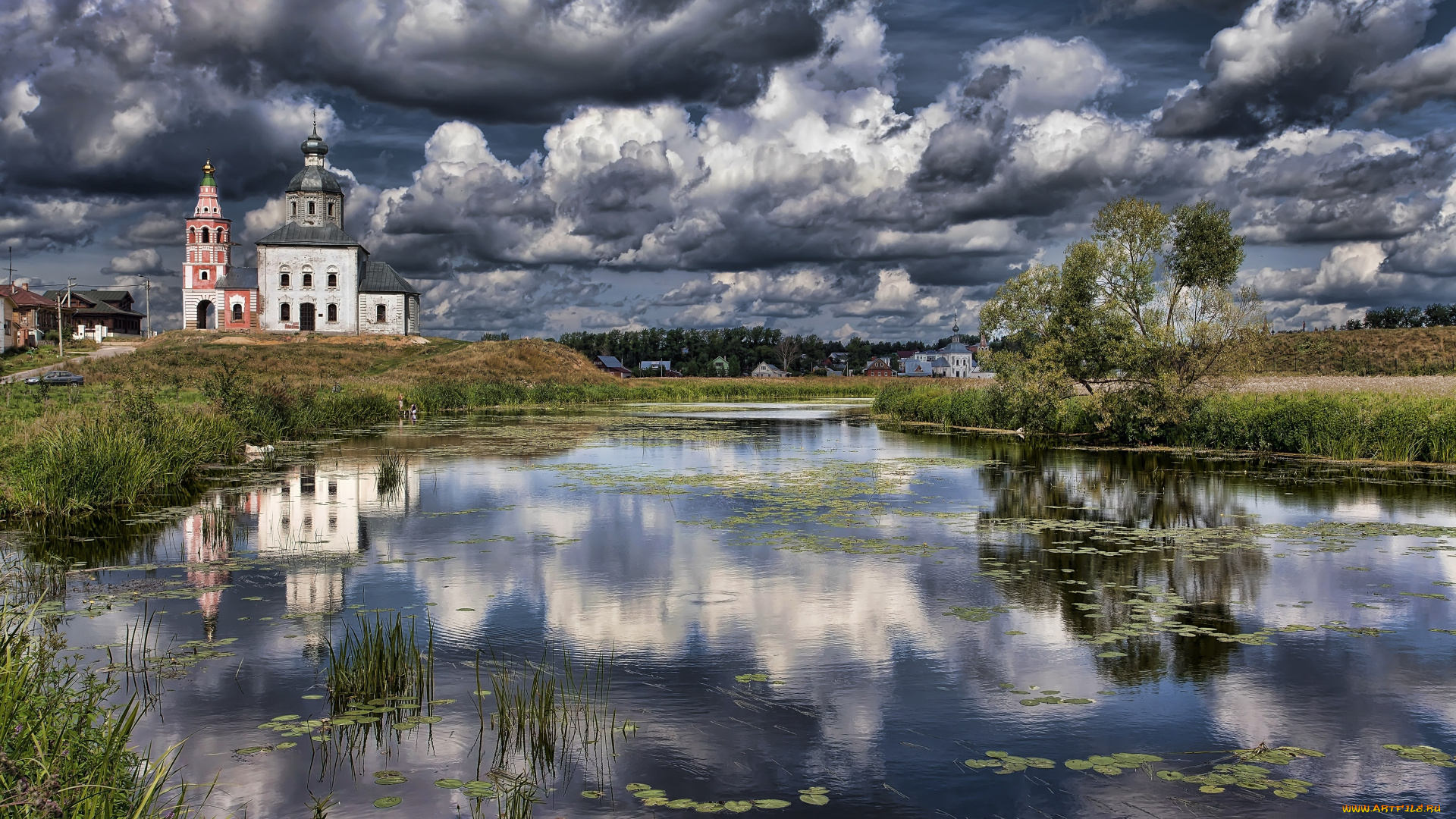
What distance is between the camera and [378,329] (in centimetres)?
10169

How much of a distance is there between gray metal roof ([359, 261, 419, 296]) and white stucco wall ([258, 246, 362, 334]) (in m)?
2.05

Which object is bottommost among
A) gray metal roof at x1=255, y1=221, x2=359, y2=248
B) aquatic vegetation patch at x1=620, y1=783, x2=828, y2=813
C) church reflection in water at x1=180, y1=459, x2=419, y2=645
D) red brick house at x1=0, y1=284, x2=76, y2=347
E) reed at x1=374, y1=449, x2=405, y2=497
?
aquatic vegetation patch at x1=620, y1=783, x2=828, y2=813

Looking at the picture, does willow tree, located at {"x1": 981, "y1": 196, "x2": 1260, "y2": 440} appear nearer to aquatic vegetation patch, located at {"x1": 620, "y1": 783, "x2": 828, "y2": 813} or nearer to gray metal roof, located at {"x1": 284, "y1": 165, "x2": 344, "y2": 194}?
aquatic vegetation patch, located at {"x1": 620, "y1": 783, "x2": 828, "y2": 813}

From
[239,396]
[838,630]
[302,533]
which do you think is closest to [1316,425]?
[838,630]

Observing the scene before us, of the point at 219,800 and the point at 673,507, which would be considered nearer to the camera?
the point at 219,800

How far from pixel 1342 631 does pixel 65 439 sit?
1978 cm

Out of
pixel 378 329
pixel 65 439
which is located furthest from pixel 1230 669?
pixel 378 329

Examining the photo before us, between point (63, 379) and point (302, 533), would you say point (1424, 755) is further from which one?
point (63, 379)

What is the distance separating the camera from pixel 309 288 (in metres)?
99.2

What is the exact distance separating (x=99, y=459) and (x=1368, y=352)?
112 meters

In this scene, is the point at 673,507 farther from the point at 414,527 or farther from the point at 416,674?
the point at 416,674

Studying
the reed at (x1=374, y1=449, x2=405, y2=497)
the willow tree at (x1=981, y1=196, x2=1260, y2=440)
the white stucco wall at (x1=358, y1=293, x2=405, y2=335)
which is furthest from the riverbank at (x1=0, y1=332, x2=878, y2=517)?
the willow tree at (x1=981, y1=196, x2=1260, y2=440)

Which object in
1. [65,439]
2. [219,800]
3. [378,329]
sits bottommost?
[219,800]

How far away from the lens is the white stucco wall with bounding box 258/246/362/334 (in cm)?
9838
